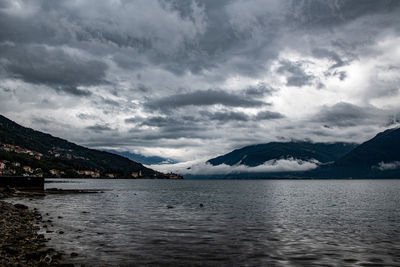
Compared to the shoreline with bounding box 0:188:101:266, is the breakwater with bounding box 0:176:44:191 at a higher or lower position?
higher

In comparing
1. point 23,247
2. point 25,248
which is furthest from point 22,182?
point 25,248

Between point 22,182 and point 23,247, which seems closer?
point 23,247

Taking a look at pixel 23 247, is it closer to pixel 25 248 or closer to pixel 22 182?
pixel 25 248

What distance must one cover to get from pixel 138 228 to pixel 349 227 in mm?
29917

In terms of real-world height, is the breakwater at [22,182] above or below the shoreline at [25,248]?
above

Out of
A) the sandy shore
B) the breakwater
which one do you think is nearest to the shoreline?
the sandy shore

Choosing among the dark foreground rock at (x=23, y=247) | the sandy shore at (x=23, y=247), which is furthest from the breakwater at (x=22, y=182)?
the dark foreground rock at (x=23, y=247)

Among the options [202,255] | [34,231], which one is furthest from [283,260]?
[34,231]

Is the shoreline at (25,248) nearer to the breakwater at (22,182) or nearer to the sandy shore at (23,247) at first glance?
the sandy shore at (23,247)

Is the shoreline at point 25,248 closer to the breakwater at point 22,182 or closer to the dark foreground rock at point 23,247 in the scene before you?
the dark foreground rock at point 23,247

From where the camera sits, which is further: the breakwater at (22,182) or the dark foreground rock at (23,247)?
the breakwater at (22,182)

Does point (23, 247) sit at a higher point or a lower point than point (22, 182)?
lower

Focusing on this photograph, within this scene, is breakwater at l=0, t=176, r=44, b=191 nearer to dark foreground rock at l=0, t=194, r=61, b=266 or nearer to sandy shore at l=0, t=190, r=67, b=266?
sandy shore at l=0, t=190, r=67, b=266

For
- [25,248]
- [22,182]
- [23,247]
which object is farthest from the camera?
[22,182]
